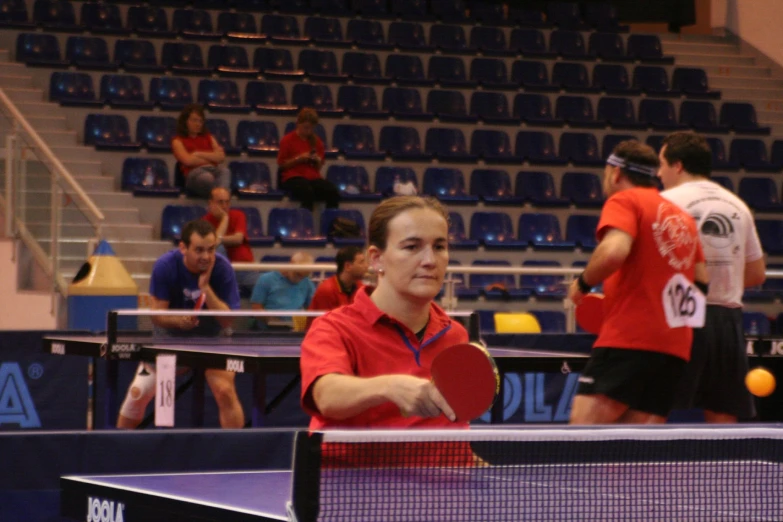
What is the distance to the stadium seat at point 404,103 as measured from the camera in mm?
14672

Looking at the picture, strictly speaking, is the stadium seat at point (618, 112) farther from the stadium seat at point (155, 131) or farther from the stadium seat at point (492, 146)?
the stadium seat at point (155, 131)

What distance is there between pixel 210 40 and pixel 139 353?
29.1 ft

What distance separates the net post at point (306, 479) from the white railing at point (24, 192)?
8.37 meters

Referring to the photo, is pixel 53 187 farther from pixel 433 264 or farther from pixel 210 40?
pixel 433 264

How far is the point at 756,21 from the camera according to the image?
18094mm

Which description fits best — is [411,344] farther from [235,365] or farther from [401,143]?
[401,143]

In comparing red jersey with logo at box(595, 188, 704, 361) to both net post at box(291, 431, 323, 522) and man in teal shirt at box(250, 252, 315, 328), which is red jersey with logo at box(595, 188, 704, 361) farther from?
man in teal shirt at box(250, 252, 315, 328)

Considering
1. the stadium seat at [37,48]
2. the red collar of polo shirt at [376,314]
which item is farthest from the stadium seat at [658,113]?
the red collar of polo shirt at [376,314]

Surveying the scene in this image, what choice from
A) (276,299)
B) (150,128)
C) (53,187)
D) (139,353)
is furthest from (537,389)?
(150,128)

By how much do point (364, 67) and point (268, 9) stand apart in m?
1.71

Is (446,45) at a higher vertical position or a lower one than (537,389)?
higher

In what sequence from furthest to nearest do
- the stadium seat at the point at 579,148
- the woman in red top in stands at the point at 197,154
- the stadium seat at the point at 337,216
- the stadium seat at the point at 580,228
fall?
the stadium seat at the point at 579,148
the stadium seat at the point at 580,228
the stadium seat at the point at 337,216
the woman in red top in stands at the point at 197,154

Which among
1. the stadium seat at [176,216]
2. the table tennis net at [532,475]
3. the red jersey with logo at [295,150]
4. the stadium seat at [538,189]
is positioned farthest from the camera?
the stadium seat at [538,189]

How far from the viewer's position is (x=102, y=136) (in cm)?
1298
